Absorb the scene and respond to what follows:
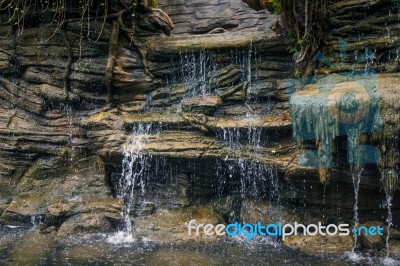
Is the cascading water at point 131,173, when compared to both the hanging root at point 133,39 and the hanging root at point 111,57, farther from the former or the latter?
the hanging root at point 133,39

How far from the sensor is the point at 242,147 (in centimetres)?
761

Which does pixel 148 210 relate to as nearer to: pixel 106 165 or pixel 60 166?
pixel 106 165

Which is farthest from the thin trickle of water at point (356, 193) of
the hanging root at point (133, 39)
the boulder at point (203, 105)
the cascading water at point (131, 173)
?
the hanging root at point (133, 39)

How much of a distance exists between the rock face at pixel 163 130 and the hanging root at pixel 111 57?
0.04 meters

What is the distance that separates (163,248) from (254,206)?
1.77 metres

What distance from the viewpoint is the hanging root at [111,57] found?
341 inches

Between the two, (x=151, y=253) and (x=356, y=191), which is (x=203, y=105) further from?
(x=356, y=191)

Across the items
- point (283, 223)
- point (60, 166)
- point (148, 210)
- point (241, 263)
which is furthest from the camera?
point (60, 166)

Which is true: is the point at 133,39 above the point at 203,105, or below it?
above

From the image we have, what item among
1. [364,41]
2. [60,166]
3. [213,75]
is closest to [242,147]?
[213,75]

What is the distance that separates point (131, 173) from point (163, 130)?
998mm

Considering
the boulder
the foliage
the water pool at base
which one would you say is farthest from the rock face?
the water pool at base

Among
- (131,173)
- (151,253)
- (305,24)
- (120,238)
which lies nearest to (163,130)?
(131,173)

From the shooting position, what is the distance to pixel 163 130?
26.8 ft
